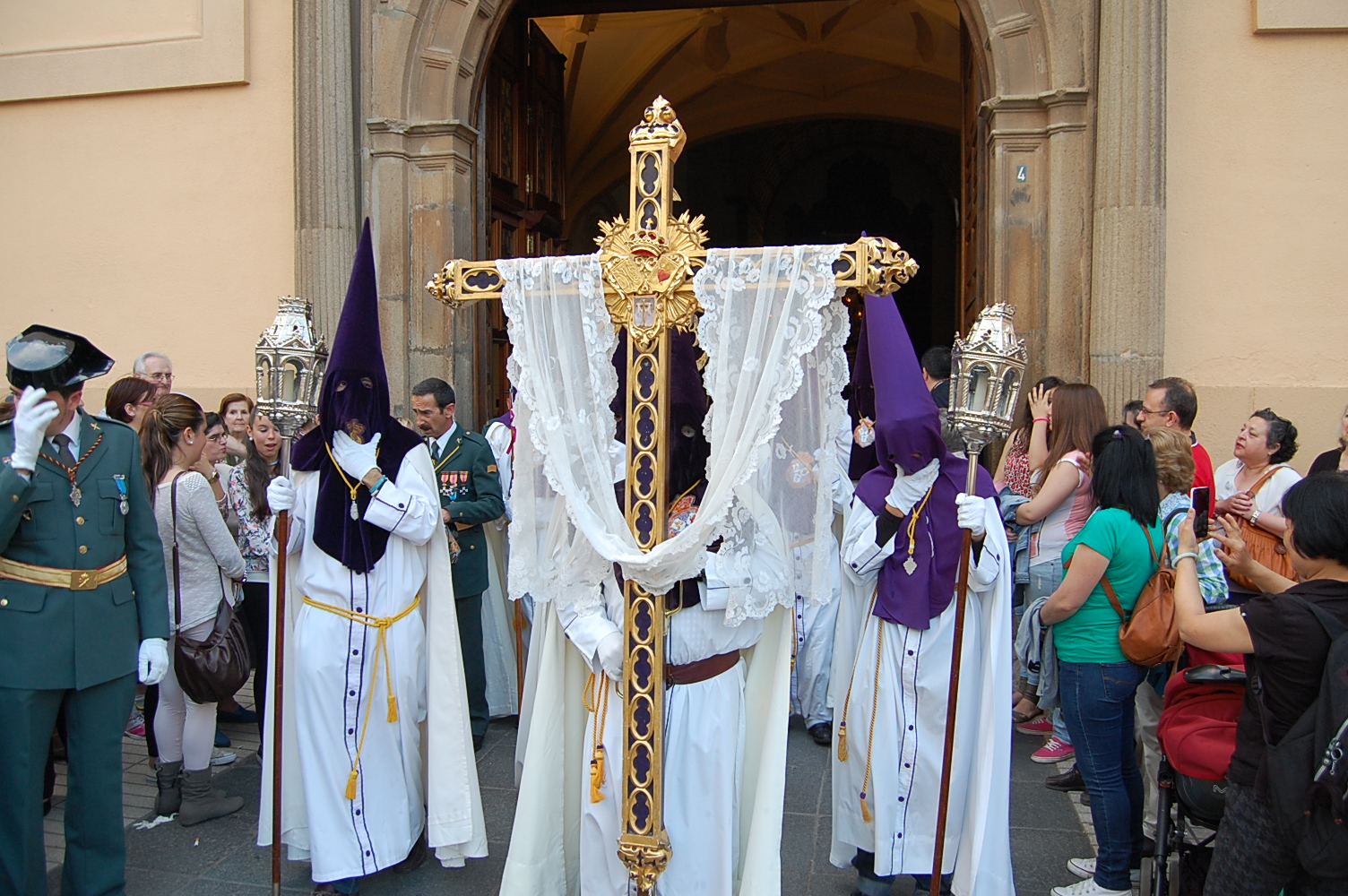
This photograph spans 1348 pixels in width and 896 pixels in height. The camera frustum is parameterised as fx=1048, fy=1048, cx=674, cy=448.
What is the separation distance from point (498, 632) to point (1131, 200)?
13.4 feet

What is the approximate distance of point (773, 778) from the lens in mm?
3004

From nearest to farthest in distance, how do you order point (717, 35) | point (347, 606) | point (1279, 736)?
1. point (1279, 736)
2. point (347, 606)
3. point (717, 35)

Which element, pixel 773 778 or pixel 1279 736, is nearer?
pixel 1279 736

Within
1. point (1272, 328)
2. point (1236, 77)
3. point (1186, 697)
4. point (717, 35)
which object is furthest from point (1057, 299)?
point (717, 35)

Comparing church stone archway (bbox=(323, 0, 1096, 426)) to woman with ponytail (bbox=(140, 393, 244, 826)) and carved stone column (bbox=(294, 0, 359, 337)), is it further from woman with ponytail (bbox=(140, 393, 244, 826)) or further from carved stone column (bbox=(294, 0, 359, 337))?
woman with ponytail (bbox=(140, 393, 244, 826))

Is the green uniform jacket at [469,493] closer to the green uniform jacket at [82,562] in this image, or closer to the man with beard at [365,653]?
the man with beard at [365,653]

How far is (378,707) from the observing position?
370 cm

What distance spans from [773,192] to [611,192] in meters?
3.03

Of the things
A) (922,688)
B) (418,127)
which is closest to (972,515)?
(922,688)

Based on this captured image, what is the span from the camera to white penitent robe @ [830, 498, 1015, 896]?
3.38m

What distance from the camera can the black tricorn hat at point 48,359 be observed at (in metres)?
3.21

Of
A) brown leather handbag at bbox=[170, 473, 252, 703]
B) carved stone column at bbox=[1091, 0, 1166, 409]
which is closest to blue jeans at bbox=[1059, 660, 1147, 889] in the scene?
carved stone column at bbox=[1091, 0, 1166, 409]

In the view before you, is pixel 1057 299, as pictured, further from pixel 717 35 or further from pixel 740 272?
pixel 717 35

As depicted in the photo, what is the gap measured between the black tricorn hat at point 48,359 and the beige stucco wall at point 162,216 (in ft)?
11.5
